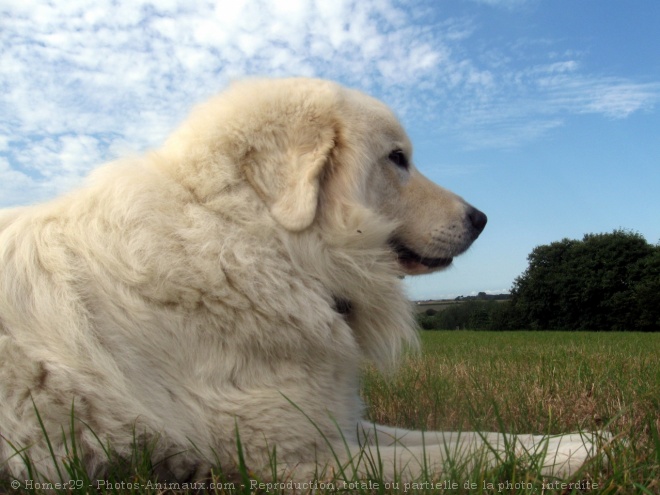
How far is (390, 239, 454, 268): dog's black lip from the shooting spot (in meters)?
3.08

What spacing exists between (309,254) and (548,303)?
50.6m

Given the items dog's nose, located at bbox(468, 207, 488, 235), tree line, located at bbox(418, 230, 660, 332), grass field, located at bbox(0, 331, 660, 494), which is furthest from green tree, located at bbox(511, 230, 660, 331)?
dog's nose, located at bbox(468, 207, 488, 235)

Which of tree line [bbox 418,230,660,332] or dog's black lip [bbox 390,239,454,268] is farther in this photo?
tree line [bbox 418,230,660,332]

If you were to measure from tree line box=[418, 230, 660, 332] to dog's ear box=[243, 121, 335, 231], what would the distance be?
133 ft

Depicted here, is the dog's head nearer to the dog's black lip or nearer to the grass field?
the dog's black lip

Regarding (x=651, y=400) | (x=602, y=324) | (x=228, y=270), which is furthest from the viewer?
(x=602, y=324)

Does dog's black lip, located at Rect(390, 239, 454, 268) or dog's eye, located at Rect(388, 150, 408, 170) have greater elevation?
dog's eye, located at Rect(388, 150, 408, 170)

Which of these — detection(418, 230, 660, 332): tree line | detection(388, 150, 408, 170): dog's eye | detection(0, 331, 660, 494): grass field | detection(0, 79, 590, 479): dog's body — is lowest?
detection(0, 331, 660, 494): grass field

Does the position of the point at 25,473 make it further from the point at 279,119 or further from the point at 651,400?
the point at 651,400

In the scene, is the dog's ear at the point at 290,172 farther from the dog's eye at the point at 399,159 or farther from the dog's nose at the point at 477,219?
the dog's nose at the point at 477,219

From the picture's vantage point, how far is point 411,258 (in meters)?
3.13

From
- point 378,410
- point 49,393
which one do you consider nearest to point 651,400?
point 378,410

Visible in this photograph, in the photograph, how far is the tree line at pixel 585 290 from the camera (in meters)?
44.0

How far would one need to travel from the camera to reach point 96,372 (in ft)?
6.97
